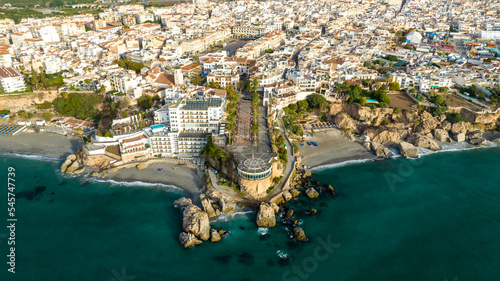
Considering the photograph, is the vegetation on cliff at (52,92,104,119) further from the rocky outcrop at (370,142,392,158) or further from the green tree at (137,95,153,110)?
the rocky outcrop at (370,142,392,158)

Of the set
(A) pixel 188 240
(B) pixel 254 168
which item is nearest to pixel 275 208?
(B) pixel 254 168

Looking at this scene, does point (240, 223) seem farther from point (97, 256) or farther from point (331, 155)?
point (331, 155)

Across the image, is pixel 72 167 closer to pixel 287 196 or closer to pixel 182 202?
pixel 182 202

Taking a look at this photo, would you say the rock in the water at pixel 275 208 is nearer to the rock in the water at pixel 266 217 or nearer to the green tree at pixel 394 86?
the rock in the water at pixel 266 217

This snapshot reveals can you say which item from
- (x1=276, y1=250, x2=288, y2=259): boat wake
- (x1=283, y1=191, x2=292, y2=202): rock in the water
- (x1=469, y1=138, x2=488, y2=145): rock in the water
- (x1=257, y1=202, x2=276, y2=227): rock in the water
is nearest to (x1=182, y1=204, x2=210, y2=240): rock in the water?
(x1=257, y1=202, x2=276, y2=227): rock in the water

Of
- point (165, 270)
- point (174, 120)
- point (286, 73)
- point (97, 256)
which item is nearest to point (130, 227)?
point (97, 256)

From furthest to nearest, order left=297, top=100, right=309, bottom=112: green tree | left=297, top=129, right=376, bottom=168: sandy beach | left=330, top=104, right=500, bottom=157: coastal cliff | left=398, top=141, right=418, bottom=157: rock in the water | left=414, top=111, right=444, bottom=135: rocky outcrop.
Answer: left=297, top=100, right=309, bottom=112: green tree → left=414, top=111, right=444, bottom=135: rocky outcrop → left=330, top=104, right=500, bottom=157: coastal cliff → left=398, top=141, right=418, bottom=157: rock in the water → left=297, top=129, right=376, bottom=168: sandy beach
